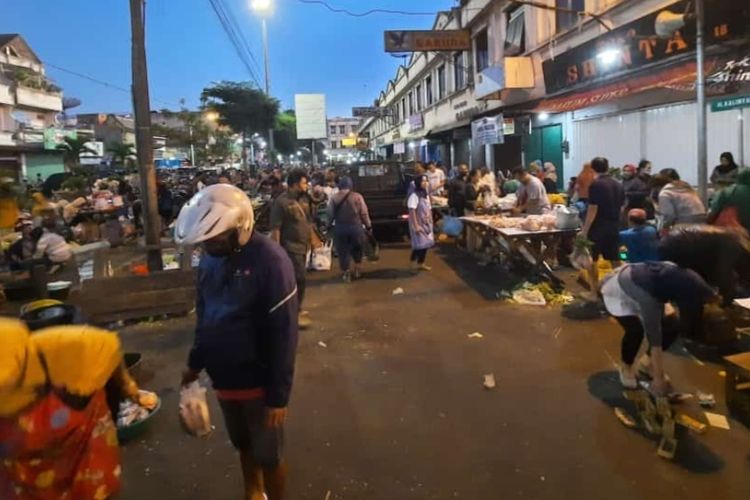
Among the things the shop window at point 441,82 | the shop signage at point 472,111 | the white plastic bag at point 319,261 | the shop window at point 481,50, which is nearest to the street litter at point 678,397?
the white plastic bag at point 319,261

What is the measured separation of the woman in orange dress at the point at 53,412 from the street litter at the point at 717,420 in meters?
4.08

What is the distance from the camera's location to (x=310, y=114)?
4000 centimetres

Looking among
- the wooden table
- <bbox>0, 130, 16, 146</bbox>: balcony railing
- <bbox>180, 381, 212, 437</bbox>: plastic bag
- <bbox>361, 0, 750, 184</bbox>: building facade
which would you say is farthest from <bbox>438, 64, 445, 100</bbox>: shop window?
<bbox>180, 381, 212, 437</bbox>: plastic bag

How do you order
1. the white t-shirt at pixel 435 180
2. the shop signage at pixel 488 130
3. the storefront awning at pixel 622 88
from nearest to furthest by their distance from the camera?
the storefront awning at pixel 622 88, the white t-shirt at pixel 435 180, the shop signage at pixel 488 130

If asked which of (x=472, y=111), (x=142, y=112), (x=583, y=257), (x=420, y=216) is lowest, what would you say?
(x=583, y=257)

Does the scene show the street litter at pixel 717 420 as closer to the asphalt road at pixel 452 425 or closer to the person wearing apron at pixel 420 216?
the asphalt road at pixel 452 425

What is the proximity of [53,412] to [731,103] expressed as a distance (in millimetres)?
9797

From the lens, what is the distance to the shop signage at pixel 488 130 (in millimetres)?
17922

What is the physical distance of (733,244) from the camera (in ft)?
15.1

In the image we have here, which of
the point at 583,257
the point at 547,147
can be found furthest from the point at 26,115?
the point at 583,257

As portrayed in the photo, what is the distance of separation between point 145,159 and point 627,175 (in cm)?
820

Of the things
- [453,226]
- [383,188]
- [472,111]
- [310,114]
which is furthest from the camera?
[310,114]

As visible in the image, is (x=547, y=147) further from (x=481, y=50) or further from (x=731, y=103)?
(x=731, y=103)

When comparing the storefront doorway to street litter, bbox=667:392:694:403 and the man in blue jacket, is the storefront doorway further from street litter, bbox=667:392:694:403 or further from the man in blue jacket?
the man in blue jacket
